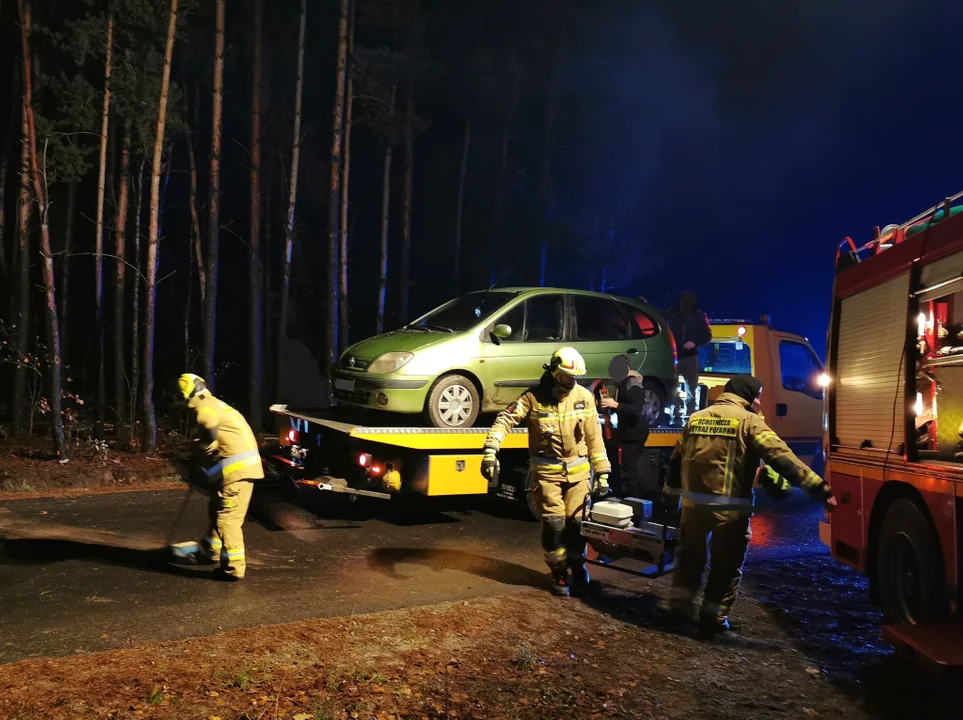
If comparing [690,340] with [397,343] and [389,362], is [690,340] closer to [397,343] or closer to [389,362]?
[397,343]

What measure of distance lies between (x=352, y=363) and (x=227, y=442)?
2.42 meters

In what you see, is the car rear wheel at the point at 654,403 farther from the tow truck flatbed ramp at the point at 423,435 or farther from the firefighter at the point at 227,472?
the firefighter at the point at 227,472

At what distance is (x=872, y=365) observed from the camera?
17.6 feet

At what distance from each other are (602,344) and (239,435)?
15.3ft

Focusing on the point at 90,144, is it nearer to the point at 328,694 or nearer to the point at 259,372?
the point at 259,372

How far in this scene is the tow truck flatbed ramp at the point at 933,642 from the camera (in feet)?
12.1

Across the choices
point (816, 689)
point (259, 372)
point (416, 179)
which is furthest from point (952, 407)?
point (416, 179)

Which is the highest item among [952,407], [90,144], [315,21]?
[315,21]

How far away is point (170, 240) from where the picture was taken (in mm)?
25125

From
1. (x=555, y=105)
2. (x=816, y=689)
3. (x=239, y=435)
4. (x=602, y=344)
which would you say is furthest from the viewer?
(x=555, y=105)


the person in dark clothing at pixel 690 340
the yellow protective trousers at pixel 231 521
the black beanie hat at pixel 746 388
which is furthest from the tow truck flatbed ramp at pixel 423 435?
the person in dark clothing at pixel 690 340

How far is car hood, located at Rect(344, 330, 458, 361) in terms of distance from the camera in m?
7.81

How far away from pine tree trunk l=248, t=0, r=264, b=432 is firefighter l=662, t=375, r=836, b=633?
38.1 ft

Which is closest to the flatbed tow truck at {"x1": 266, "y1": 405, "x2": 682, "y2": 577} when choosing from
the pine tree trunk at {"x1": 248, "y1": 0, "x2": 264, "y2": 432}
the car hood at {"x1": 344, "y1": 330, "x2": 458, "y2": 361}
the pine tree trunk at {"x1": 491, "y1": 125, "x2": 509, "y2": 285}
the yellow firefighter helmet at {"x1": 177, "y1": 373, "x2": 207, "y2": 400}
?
the car hood at {"x1": 344, "y1": 330, "x2": 458, "y2": 361}
